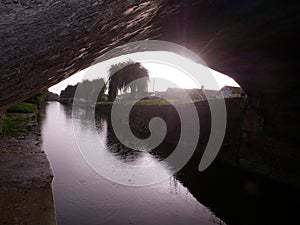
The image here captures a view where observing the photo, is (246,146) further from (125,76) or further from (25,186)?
(125,76)

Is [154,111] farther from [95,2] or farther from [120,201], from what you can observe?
[95,2]

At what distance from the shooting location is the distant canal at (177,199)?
19.2 ft

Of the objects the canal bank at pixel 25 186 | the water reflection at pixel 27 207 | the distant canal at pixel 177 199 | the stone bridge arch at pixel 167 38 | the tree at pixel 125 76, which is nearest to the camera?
the stone bridge arch at pixel 167 38

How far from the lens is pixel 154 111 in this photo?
18.1 meters

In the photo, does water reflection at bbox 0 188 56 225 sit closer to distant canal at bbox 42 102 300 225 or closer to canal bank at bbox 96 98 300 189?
distant canal at bbox 42 102 300 225

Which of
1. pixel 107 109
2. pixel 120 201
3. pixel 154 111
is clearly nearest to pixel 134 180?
pixel 120 201

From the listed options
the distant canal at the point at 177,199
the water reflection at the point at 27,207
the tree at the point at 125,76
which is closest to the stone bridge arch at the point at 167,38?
the water reflection at the point at 27,207

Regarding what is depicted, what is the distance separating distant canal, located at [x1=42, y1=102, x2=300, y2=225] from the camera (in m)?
5.86

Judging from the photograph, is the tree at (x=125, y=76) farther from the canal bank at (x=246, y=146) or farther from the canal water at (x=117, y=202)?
the canal water at (x=117, y=202)

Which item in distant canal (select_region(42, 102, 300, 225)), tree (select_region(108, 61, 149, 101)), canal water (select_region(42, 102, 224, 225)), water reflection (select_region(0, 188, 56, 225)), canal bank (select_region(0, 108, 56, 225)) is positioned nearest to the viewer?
water reflection (select_region(0, 188, 56, 225))

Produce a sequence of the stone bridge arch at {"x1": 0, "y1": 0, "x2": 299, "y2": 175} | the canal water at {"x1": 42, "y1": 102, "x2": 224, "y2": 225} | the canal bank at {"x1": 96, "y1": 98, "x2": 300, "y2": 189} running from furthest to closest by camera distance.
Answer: the canal bank at {"x1": 96, "y1": 98, "x2": 300, "y2": 189} → the canal water at {"x1": 42, "y1": 102, "x2": 224, "y2": 225} → the stone bridge arch at {"x1": 0, "y1": 0, "x2": 299, "y2": 175}

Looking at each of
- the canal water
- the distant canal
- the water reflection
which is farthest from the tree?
the water reflection

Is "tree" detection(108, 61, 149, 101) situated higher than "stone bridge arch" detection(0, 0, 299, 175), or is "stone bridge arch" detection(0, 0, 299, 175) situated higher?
"tree" detection(108, 61, 149, 101)

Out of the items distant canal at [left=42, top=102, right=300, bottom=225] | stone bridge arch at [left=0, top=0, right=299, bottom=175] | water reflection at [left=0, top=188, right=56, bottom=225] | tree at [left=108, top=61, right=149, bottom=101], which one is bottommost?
distant canal at [left=42, top=102, right=300, bottom=225]
